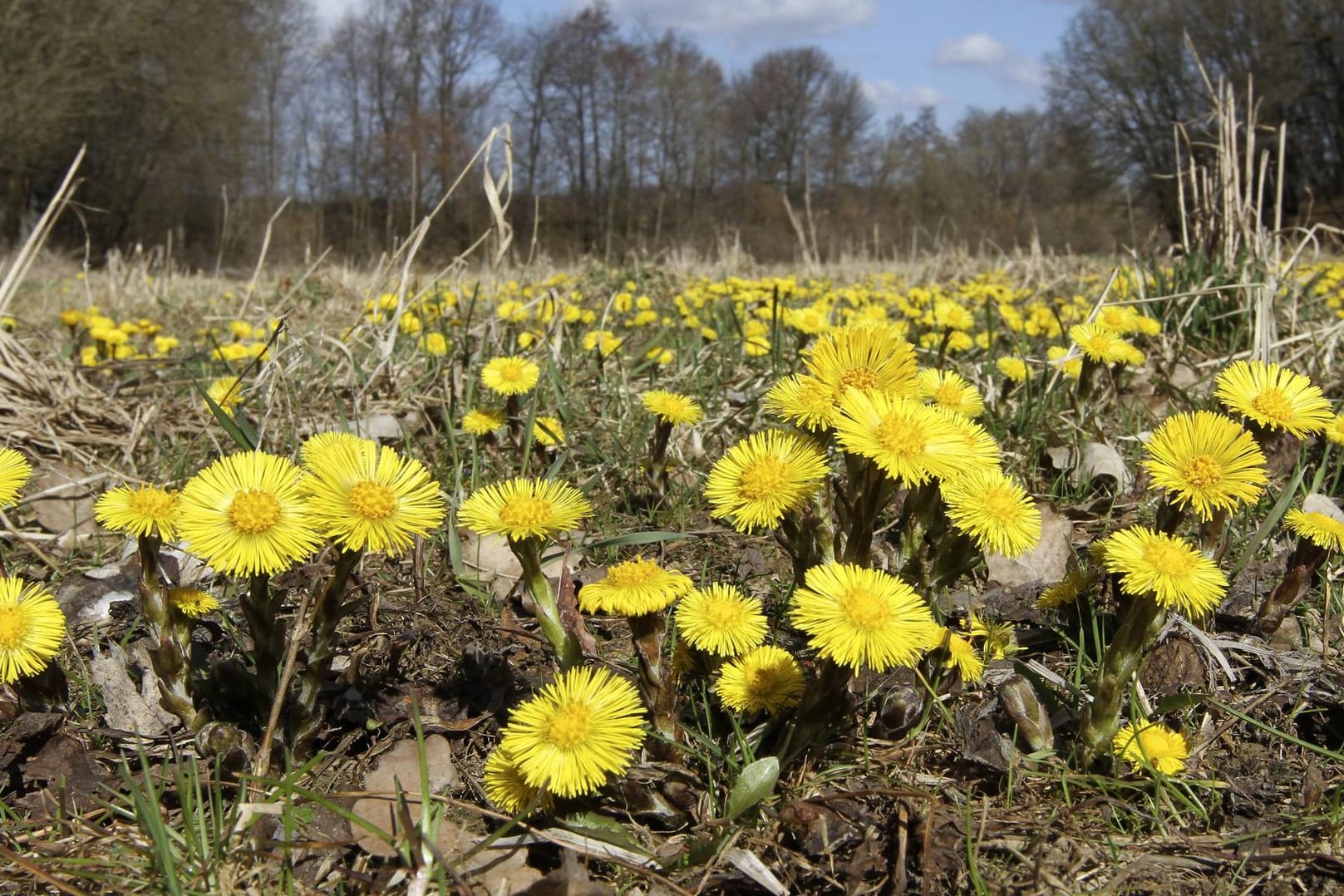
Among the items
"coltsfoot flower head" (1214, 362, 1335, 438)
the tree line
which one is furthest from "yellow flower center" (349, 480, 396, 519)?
the tree line

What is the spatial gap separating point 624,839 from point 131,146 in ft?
97.6

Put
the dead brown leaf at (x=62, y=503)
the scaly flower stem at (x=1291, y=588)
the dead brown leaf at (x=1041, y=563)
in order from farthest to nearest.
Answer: the dead brown leaf at (x=62, y=503) < the dead brown leaf at (x=1041, y=563) < the scaly flower stem at (x=1291, y=588)

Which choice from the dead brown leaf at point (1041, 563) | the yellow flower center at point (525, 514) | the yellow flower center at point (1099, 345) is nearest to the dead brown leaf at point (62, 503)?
the yellow flower center at point (525, 514)

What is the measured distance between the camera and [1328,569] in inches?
66.2

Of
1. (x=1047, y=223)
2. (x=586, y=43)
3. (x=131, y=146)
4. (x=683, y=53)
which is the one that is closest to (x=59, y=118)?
(x=131, y=146)

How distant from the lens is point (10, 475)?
1313 mm

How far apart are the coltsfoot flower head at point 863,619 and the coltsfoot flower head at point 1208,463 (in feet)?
1.53

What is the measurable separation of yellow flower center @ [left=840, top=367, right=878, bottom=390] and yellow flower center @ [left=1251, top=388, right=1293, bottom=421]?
0.65 m

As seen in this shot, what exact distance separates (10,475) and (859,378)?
4.15 ft

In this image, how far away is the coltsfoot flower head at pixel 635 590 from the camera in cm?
111

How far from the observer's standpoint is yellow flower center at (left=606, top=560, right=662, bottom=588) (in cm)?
113

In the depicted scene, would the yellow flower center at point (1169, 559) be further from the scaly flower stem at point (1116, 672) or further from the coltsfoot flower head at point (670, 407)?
the coltsfoot flower head at point (670, 407)

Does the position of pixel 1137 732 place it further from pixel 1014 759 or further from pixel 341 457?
pixel 341 457

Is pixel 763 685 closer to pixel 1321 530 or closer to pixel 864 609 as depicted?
pixel 864 609
